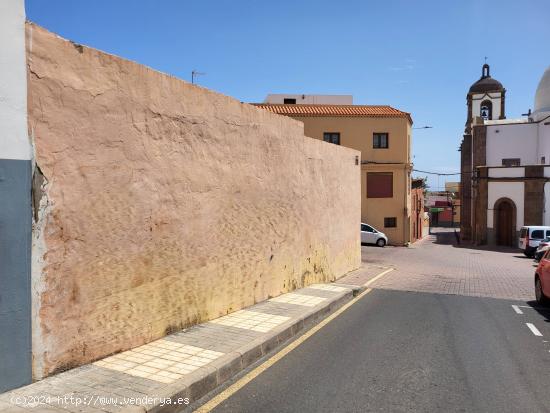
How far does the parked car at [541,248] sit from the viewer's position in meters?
23.4

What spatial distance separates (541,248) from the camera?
2466 centimetres

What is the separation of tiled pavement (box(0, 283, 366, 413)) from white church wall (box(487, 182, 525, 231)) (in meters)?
35.3

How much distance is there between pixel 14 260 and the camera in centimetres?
418

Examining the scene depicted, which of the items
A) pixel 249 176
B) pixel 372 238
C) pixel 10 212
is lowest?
pixel 372 238

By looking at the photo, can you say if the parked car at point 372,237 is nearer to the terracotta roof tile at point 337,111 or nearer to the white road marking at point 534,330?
the terracotta roof tile at point 337,111

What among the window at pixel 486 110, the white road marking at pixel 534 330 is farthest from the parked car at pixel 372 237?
the window at pixel 486 110

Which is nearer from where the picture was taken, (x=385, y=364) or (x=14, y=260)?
(x=14, y=260)

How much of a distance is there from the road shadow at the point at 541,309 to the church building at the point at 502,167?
28774 millimetres

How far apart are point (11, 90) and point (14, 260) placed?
1.45 metres

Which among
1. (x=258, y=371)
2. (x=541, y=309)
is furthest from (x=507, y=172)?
(x=258, y=371)

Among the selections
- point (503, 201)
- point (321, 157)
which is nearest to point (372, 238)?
point (503, 201)

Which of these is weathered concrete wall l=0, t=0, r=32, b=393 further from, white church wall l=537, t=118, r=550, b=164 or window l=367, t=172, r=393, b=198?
white church wall l=537, t=118, r=550, b=164

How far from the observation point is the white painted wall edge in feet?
13.3

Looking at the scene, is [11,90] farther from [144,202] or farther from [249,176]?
[249,176]
